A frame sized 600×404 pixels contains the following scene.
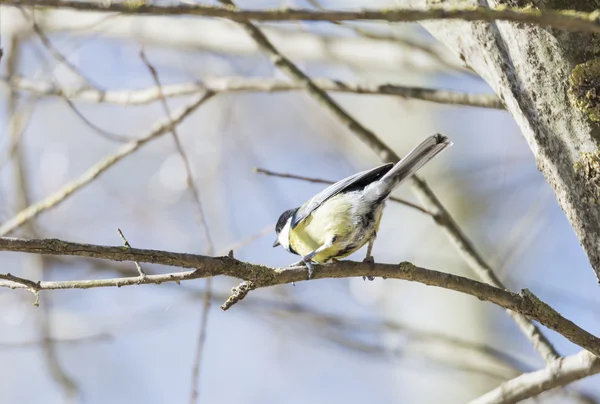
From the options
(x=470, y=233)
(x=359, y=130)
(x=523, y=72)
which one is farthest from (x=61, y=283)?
(x=470, y=233)

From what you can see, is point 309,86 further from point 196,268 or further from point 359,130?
point 196,268

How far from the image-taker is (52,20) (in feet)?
16.6

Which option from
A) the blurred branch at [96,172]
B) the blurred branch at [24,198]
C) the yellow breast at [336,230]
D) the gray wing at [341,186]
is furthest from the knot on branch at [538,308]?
the blurred branch at [24,198]

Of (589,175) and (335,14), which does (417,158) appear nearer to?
(589,175)

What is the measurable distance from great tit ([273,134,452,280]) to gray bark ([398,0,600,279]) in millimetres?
795

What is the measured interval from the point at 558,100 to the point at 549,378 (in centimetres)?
78

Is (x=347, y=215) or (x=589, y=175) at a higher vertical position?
(x=347, y=215)

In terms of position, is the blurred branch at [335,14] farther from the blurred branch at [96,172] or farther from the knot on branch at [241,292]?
the blurred branch at [96,172]

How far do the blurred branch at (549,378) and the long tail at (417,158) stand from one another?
2.72 ft

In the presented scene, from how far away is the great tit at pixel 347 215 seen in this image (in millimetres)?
2691

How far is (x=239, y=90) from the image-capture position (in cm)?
289

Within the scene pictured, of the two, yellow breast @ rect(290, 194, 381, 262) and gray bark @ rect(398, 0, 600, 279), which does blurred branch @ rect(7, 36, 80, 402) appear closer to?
yellow breast @ rect(290, 194, 381, 262)

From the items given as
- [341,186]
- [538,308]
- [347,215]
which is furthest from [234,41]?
[538,308]

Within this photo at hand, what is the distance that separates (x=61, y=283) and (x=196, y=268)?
0.29 meters
